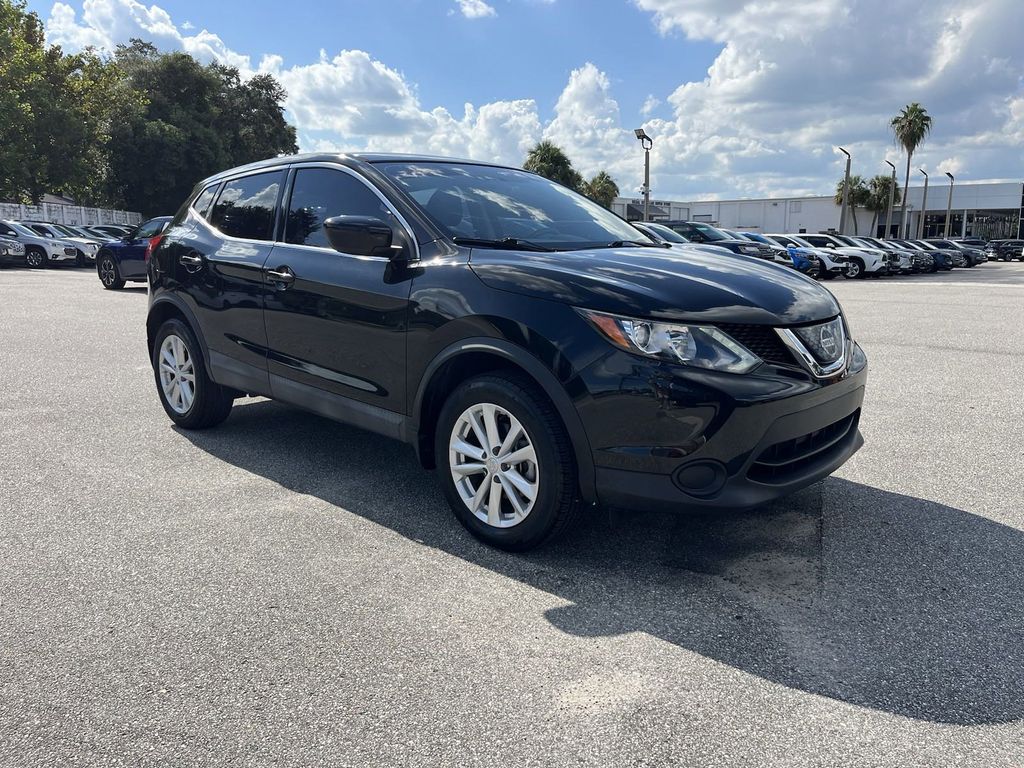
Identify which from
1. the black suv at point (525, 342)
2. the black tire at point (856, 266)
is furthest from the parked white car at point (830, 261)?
the black suv at point (525, 342)

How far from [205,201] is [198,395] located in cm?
130

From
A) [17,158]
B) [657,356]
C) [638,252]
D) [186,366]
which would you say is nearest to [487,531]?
[657,356]

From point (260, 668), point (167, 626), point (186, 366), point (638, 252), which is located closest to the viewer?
point (260, 668)

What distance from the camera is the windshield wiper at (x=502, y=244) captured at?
373 cm

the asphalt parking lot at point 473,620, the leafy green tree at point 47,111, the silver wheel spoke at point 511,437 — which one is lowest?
the asphalt parking lot at point 473,620

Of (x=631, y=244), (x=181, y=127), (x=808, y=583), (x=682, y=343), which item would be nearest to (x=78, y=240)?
(x=181, y=127)

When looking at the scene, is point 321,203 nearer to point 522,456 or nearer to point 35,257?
point 522,456

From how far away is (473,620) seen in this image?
9.77 ft

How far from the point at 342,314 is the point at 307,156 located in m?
1.16

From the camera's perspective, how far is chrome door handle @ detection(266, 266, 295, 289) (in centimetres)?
436

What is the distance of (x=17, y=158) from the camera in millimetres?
34906

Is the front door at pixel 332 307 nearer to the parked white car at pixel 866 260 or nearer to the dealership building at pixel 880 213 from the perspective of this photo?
the parked white car at pixel 866 260

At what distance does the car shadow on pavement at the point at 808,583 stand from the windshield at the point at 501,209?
1379 mm

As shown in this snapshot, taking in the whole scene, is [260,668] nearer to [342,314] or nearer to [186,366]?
[342,314]
